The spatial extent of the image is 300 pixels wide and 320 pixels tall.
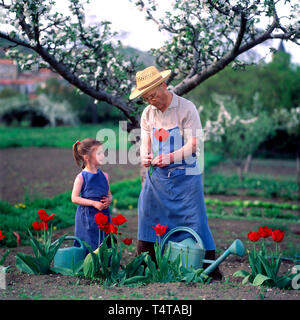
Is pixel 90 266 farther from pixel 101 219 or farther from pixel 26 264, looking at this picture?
pixel 26 264

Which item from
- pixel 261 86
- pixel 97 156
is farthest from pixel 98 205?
pixel 261 86

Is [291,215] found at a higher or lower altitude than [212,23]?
lower

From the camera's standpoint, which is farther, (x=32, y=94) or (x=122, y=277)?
(x=32, y=94)

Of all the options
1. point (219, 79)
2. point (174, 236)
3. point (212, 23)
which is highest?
point (219, 79)

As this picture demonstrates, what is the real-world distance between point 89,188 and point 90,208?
0.58ft

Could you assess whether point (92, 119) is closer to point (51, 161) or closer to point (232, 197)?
point (51, 161)

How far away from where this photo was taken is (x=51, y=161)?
1484cm

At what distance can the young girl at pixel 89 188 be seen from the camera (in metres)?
4.05

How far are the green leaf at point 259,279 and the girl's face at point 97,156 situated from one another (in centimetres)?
162

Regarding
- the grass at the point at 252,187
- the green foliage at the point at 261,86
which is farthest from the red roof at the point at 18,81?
the grass at the point at 252,187

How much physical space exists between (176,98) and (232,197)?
740 cm

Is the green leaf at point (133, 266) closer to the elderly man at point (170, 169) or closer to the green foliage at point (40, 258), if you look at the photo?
the elderly man at point (170, 169)
